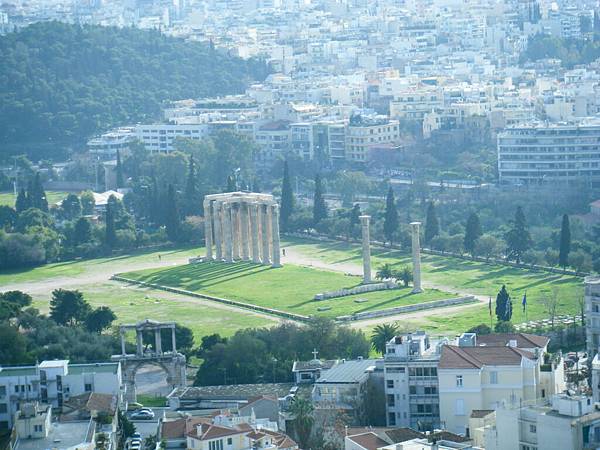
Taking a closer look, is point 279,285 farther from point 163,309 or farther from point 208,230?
point 208,230

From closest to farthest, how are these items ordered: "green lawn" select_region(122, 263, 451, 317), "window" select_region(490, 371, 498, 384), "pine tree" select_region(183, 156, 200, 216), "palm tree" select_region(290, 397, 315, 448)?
"palm tree" select_region(290, 397, 315, 448)
"window" select_region(490, 371, 498, 384)
"green lawn" select_region(122, 263, 451, 317)
"pine tree" select_region(183, 156, 200, 216)

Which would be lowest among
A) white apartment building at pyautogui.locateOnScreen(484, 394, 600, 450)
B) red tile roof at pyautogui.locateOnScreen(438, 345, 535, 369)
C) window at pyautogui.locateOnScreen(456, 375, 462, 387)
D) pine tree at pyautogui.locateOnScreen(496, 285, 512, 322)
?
pine tree at pyautogui.locateOnScreen(496, 285, 512, 322)

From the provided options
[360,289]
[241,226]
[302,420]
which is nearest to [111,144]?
[241,226]

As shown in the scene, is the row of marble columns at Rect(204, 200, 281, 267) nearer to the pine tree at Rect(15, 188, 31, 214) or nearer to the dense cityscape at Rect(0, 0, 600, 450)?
the dense cityscape at Rect(0, 0, 600, 450)

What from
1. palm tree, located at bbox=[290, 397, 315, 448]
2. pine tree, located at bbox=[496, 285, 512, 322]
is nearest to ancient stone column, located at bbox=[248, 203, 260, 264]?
pine tree, located at bbox=[496, 285, 512, 322]

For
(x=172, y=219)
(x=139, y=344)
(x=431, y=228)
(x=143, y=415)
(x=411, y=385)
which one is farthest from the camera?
(x=172, y=219)

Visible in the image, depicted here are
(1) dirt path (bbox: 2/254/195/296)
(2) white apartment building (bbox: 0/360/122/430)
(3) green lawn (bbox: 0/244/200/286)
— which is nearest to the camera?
(2) white apartment building (bbox: 0/360/122/430)
